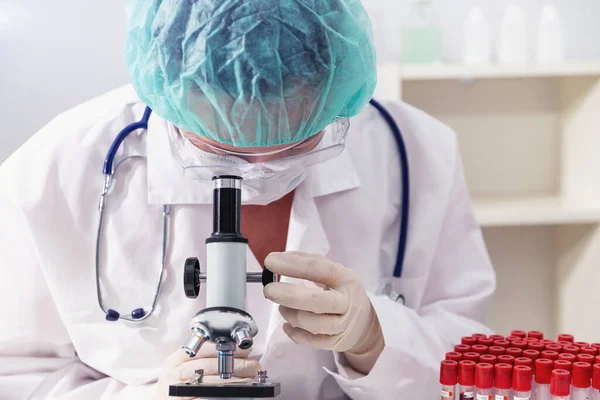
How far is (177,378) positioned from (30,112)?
104 cm

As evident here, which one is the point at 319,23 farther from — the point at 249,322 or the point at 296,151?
the point at 249,322

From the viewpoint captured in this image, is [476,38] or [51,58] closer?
[51,58]

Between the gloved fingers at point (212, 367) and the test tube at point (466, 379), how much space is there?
27 centimetres

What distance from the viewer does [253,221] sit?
111 centimetres

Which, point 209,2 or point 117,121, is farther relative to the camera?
Answer: point 117,121

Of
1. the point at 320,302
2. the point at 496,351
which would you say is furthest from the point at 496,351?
the point at 320,302

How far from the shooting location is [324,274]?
867mm

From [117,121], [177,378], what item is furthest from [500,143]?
[177,378]

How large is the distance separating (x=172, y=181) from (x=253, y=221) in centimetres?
15

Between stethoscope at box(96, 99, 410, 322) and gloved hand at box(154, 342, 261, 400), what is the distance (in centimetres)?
12

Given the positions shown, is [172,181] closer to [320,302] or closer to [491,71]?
[320,302]

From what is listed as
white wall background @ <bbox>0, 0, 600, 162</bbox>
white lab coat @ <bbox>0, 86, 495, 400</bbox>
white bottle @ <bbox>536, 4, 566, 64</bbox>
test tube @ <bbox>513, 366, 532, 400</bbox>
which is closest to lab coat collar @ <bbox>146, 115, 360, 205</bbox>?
white lab coat @ <bbox>0, 86, 495, 400</bbox>

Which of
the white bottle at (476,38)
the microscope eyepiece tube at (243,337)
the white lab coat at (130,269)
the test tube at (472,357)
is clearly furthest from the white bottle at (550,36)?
the microscope eyepiece tube at (243,337)

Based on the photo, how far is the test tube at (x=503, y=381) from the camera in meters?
0.78
